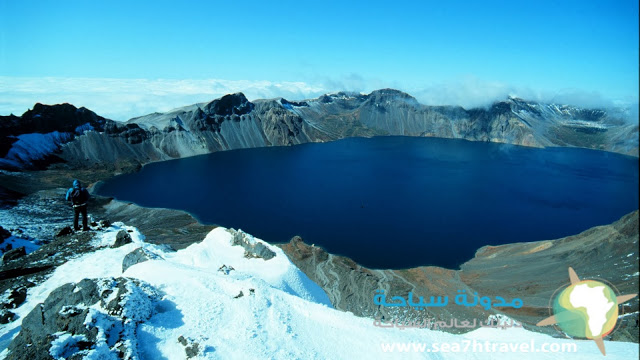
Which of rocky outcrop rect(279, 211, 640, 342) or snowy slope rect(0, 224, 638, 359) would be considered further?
rocky outcrop rect(279, 211, 640, 342)

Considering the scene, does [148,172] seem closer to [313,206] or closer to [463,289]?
[313,206]

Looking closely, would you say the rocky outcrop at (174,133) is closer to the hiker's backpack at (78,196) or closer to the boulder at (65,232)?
the hiker's backpack at (78,196)

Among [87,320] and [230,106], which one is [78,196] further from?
[230,106]

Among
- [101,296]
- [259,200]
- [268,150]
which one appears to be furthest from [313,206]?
[268,150]

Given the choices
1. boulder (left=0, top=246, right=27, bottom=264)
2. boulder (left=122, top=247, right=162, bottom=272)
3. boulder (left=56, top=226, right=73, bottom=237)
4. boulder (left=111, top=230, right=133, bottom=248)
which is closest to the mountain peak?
boulder (left=56, top=226, right=73, bottom=237)

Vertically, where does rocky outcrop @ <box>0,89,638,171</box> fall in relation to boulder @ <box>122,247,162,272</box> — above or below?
above

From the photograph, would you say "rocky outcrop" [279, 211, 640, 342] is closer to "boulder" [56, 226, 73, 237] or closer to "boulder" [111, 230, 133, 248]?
"boulder" [111, 230, 133, 248]

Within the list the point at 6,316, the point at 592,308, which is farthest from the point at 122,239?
the point at 592,308
